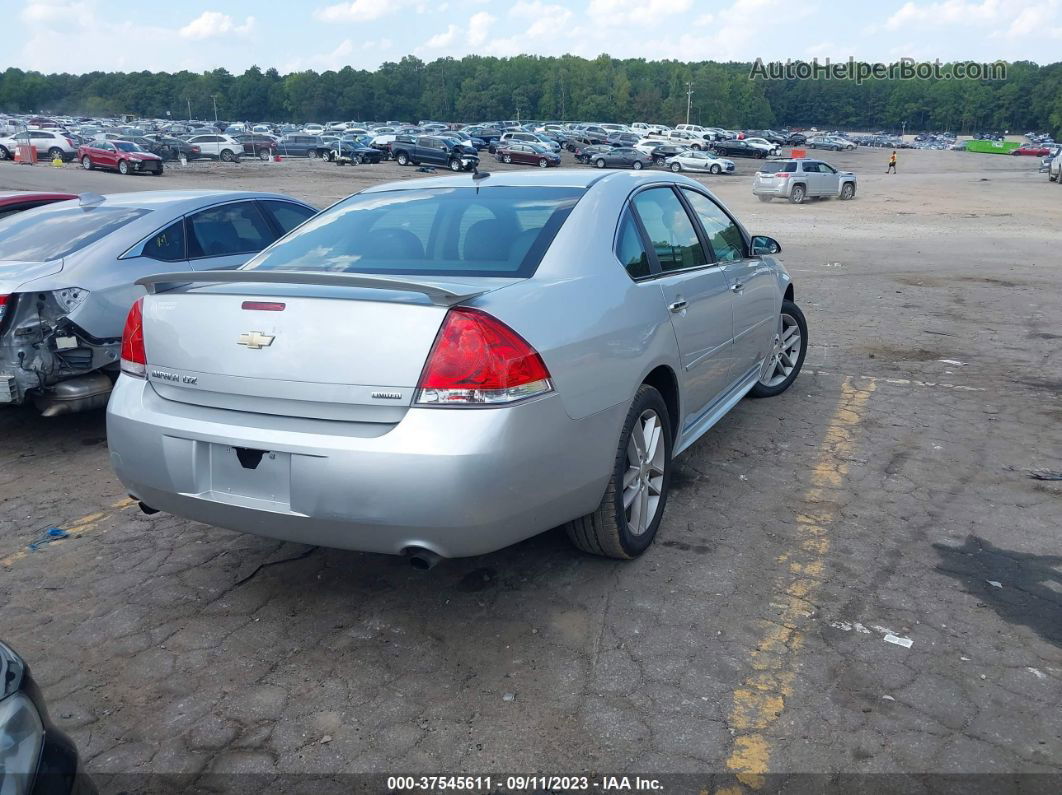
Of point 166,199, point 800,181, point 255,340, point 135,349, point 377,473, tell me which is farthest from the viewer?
point 800,181

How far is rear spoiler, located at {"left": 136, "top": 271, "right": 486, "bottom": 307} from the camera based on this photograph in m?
3.04

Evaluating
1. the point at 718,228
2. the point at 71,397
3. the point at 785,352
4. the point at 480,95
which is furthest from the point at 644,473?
the point at 480,95

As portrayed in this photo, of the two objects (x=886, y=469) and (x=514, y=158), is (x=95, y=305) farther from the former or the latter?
(x=514, y=158)

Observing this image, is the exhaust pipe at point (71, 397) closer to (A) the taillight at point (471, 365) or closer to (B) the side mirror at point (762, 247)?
(A) the taillight at point (471, 365)

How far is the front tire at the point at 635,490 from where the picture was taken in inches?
145

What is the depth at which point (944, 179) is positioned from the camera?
4950cm

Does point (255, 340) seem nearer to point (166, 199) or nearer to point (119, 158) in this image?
point (166, 199)

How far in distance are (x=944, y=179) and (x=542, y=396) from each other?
5325 cm

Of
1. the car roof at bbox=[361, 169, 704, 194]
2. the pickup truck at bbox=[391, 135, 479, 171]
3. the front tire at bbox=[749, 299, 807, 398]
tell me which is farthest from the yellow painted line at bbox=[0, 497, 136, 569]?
the pickup truck at bbox=[391, 135, 479, 171]

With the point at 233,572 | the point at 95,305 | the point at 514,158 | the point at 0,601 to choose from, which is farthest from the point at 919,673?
the point at 514,158

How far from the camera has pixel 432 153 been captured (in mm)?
48000

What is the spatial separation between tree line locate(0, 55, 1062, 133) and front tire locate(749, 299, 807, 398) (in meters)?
162

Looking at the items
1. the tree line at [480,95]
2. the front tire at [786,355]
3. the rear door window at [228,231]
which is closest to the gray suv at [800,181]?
the front tire at [786,355]

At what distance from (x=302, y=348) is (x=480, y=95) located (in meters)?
176
